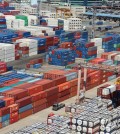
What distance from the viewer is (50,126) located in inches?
1966

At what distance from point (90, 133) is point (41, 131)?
580 centimetres

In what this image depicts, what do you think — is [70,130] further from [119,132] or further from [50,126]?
[119,132]

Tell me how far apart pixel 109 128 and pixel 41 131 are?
7.72 metres

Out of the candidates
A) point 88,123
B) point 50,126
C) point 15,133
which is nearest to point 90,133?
point 88,123

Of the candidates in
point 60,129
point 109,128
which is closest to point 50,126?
point 60,129

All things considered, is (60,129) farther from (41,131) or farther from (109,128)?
(109,128)

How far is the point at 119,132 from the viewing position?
1951 inches

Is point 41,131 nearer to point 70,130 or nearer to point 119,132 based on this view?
point 70,130

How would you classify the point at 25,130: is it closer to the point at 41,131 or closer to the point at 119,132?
the point at 41,131

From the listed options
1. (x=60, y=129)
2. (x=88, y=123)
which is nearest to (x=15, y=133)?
(x=60, y=129)

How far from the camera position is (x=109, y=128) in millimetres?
49438

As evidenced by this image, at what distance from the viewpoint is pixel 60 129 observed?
48.7m

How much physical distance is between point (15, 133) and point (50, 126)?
174 inches

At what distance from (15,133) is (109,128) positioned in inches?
416
